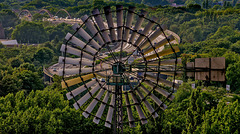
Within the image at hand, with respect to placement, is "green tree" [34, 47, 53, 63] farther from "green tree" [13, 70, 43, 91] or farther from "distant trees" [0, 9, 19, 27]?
"distant trees" [0, 9, 19, 27]

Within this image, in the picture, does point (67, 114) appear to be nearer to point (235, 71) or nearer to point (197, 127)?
point (197, 127)

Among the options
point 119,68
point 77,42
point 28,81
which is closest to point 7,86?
point 28,81

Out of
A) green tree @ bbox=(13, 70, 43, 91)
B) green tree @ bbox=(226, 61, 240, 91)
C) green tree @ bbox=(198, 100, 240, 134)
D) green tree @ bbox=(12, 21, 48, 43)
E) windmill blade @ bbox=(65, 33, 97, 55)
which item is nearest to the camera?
windmill blade @ bbox=(65, 33, 97, 55)

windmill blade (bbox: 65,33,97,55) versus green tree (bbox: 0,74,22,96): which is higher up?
windmill blade (bbox: 65,33,97,55)

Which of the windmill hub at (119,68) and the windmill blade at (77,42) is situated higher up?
the windmill blade at (77,42)

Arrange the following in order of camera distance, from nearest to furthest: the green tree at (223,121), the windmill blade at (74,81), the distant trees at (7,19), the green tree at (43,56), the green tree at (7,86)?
the windmill blade at (74,81) → the green tree at (223,121) → the green tree at (7,86) → the green tree at (43,56) → the distant trees at (7,19)

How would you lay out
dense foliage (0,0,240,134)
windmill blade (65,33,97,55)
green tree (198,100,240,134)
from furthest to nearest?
Result: dense foliage (0,0,240,134) → green tree (198,100,240,134) → windmill blade (65,33,97,55)

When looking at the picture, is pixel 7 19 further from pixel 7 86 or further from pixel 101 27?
pixel 101 27

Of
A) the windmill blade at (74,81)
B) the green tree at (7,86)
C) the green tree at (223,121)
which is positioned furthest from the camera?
the green tree at (7,86)

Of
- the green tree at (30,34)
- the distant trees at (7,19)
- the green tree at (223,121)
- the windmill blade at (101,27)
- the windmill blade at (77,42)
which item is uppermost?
the distant trees at (7,19)

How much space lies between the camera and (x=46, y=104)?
126 feet

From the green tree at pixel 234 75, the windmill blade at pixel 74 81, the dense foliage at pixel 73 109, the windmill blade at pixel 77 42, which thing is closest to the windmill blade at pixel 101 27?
the windmill blade at pixel 77 42

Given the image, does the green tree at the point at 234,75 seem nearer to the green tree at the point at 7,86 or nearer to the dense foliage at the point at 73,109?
the dense foliage at the point at 73,109

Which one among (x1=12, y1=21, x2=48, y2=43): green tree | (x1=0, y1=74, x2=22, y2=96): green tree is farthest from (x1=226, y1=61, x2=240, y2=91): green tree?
(x1=12, y1=21, x2=48, y2=43): green tree
